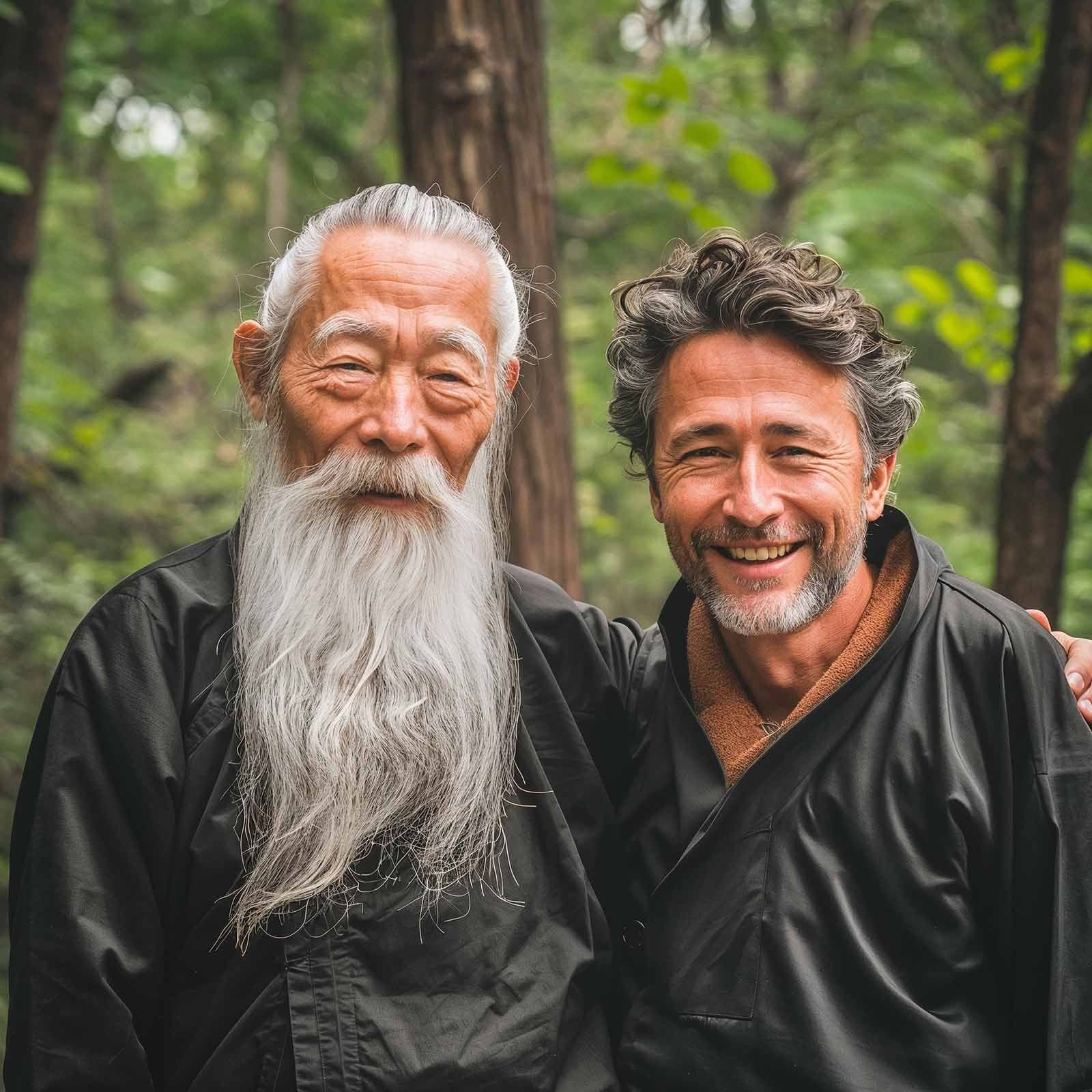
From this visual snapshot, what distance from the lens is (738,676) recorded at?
257 centimetres

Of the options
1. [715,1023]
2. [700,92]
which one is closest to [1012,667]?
[715,1023]

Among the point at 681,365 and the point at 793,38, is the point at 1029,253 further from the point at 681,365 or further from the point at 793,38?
the point at 793,38

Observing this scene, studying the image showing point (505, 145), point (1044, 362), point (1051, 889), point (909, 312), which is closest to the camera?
point (1051, 889)

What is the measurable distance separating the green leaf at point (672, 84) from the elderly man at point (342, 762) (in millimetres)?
2253

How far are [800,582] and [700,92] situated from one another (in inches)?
316

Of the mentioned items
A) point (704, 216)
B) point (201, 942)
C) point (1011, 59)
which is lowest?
point (201, 942)

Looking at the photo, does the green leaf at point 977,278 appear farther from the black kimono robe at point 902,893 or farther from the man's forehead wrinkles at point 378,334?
the man's forehead wrinkles at point 378,334

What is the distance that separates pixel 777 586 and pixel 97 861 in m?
1.38

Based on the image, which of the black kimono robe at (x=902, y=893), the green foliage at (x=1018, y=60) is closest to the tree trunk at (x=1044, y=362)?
the green foliage at (x=1018, y=60)

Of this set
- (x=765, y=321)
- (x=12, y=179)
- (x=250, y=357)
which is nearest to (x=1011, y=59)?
(x=765, y=321)

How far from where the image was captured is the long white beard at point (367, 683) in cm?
228

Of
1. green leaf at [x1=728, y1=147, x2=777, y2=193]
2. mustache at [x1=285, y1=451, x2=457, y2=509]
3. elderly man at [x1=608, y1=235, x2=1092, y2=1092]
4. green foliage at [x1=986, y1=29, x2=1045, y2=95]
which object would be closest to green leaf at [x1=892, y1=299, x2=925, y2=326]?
green leaf at [x1=728, y1=147, x2=777, y2=193]

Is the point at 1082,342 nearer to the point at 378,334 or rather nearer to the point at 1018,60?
the point at 1018,60

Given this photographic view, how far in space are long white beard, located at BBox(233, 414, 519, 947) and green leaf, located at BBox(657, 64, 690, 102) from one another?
2679 mm
